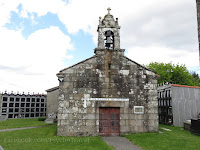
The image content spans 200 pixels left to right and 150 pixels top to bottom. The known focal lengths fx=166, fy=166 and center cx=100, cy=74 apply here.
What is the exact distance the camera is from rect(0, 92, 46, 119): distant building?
17.3 meters

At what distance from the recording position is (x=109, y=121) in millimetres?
10898

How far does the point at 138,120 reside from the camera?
11.0 m

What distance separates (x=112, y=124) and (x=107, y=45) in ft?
18.9

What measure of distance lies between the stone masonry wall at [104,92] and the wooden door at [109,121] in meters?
0.26

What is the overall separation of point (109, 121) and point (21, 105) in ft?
39.7

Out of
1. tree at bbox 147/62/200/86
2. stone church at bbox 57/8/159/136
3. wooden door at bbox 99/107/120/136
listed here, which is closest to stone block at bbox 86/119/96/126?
stone church at bbox 57/8/159/136

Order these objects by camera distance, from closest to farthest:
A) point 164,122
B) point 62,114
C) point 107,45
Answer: point 62,114, point 107,45, point 164,122

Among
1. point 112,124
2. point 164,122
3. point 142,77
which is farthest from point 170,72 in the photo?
point 112,124

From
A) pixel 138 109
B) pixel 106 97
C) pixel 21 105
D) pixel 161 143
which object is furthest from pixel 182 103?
pixel 21 105

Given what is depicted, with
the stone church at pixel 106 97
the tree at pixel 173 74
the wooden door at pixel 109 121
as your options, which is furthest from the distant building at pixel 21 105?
the tree at pixel 173 74

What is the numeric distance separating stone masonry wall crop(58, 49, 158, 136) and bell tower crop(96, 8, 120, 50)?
76 centimetres

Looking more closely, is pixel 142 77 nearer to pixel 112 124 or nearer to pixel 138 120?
pixel 138 120

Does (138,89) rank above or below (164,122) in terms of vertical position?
above

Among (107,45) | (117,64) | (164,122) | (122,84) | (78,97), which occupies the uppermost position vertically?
(107,45)
